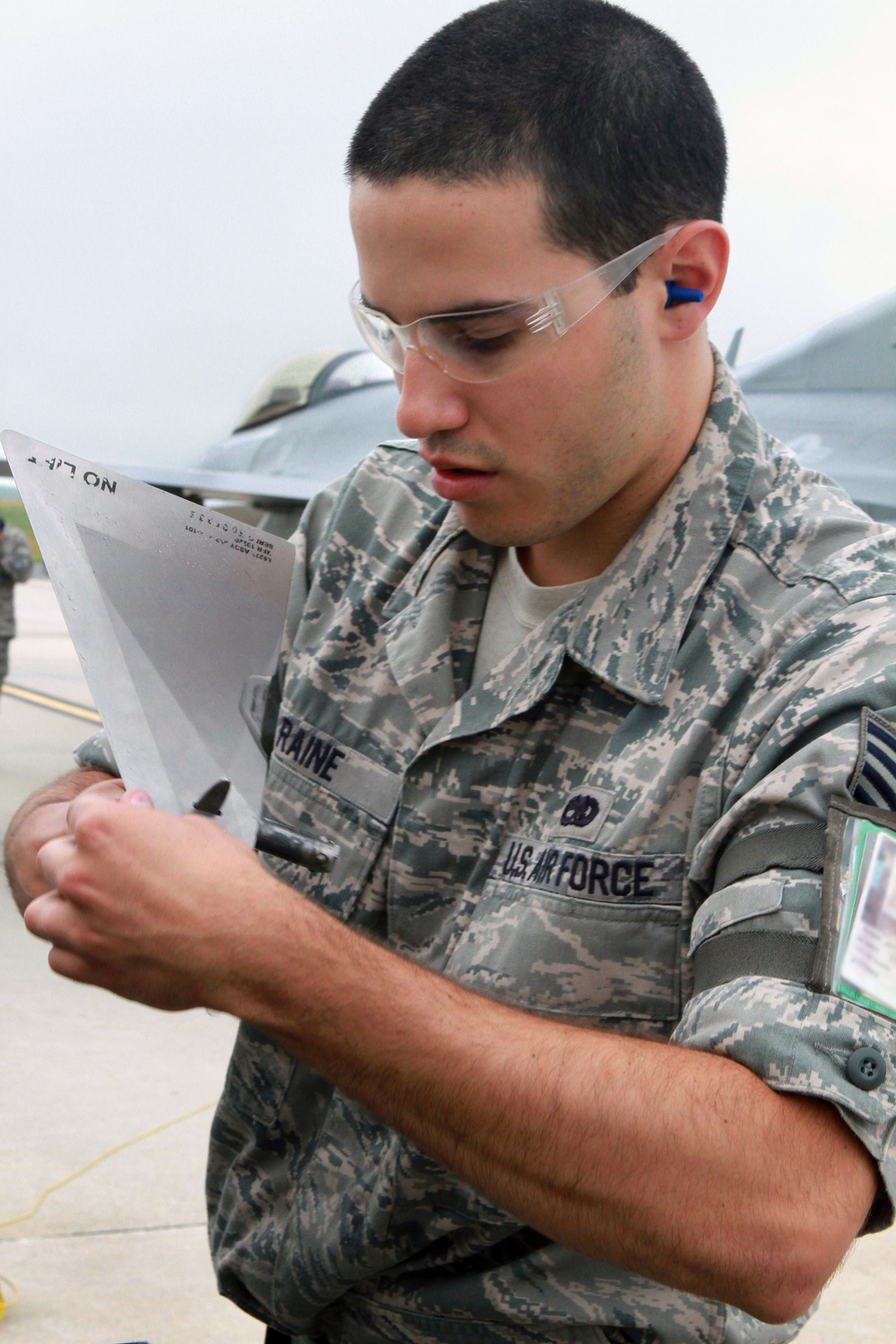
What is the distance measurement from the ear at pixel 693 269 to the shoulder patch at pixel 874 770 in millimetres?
508

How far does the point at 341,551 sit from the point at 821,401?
6099mm

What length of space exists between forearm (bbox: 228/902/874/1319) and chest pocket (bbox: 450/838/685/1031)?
0.56ft

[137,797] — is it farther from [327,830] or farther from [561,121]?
[561,121]

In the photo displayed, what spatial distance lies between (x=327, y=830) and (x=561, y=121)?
0.77 meters

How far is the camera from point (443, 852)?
1.38m

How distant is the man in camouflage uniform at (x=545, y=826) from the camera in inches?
39.9

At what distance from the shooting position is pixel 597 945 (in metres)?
1.25

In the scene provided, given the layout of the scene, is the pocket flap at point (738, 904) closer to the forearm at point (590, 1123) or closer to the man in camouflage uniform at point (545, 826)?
the man in camouflage uniform at point (545, 826)

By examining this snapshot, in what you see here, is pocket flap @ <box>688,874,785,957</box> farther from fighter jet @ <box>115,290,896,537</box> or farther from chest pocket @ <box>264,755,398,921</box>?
fighter jet @ <box>115,290,896,537</box>

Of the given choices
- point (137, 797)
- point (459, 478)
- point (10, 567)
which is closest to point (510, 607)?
point (459, 478)

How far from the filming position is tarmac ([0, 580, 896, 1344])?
292 centimetres

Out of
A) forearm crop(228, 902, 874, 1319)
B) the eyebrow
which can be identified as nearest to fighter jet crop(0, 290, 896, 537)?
the eyebrow

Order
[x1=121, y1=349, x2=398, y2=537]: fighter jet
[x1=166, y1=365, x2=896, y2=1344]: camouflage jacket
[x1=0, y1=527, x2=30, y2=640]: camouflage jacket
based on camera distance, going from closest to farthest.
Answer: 1. [x1=166, y1=365, x2=896, y2=1344]: camouflage jacket
2. [x1=0, y1=527, x2=30, y2=640]: camouflage jacket
3. [x1=121, y1=349, x2=398, y2=537]: fighter jet

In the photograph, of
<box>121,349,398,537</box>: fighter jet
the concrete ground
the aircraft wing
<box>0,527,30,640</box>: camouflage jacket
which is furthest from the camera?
<box>121,349,398,537</box>: fighter jet
